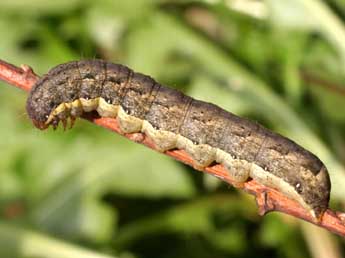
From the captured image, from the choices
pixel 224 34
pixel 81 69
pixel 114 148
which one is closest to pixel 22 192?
pixel 114 148

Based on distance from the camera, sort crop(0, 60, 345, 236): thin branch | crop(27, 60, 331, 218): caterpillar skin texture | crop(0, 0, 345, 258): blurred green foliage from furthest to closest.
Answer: crop(0, 0, 345, 258): blurred green foliage < crop(27, 60, 331, 218): caterpillar skin texture < crop(0, 60, 345, 236): thin branch

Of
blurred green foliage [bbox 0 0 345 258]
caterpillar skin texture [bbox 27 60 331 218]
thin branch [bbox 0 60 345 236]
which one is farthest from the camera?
blurred green foliage [bbox 0 0 345 258]

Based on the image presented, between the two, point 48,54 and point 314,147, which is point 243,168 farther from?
point 48,54

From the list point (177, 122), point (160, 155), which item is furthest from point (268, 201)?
point (160, 155)

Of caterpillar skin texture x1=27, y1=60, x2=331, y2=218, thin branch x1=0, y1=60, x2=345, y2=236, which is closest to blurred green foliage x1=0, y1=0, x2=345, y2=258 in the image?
caterpillar skin texture x1=27, y1=60, x2=331, y2=218

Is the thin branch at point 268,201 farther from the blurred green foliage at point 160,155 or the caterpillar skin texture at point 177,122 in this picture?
the blurred green foliage at point 160,155

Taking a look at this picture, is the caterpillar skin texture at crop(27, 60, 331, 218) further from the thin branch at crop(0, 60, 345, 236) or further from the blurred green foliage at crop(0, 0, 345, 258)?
the blurred green foliage at crop(0, 0, 345, 258)

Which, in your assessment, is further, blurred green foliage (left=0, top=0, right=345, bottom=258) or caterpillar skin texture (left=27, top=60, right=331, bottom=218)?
blurred green foliage (left=0, top=0, right=345, bottom=258)

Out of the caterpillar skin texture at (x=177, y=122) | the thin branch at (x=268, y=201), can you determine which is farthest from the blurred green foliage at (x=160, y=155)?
the thin branch at (x=268, y=201)
